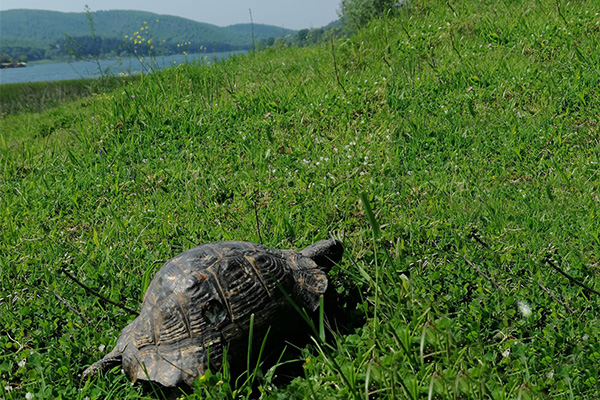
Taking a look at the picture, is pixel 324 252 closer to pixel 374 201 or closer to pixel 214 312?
pixel 214 312

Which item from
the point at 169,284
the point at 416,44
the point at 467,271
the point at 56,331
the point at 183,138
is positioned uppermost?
the point at 416,44

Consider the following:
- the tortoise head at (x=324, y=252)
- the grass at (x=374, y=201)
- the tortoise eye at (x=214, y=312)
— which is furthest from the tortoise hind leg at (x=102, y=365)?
the tortoise head at (x=324, y=252)

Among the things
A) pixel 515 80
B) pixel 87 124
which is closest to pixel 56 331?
pixel 87 124

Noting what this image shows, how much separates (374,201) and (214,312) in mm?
2131

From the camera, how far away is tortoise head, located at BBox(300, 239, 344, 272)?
11.3 feet

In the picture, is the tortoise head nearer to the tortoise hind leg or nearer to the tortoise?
the tortoise

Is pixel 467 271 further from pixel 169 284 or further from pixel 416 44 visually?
pixel 416 44

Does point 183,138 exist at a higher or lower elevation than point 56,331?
higher

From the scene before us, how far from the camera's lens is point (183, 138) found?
19.9ft

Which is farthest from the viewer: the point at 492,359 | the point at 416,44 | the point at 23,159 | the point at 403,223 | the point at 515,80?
the point at 416,44

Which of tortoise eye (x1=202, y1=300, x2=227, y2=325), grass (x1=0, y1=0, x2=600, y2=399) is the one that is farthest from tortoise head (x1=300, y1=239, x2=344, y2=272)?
tortoise eye (x1=202, y1=300, x2=227, y2=325)

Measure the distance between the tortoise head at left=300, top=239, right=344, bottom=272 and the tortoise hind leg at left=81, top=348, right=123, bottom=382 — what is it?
54.8 inches

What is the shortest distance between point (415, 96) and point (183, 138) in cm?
297

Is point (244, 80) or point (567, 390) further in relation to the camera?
point (244, 80)
